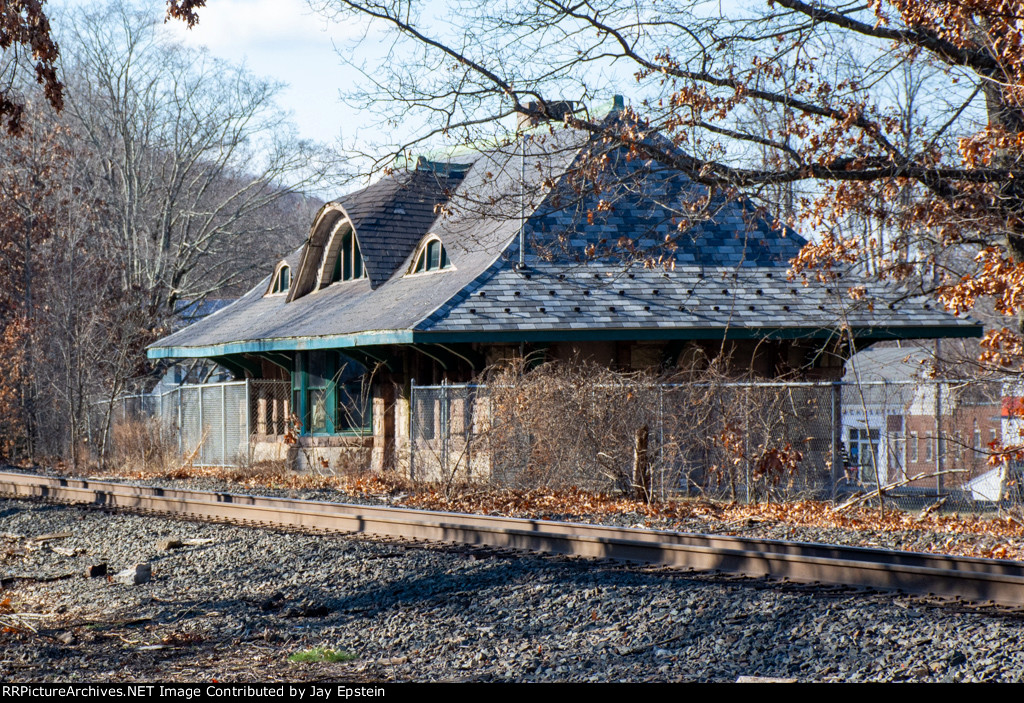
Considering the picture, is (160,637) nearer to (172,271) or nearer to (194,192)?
(172,271)

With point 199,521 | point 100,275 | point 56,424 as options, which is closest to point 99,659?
point 199,521

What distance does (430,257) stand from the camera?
73.9 feet

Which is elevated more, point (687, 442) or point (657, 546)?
point (687, 442)

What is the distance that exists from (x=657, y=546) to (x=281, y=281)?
853 inches

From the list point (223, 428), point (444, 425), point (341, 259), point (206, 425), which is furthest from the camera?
point (341, 259)

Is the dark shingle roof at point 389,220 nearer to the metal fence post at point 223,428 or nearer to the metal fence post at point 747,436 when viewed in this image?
the metal fence post at point 223,428

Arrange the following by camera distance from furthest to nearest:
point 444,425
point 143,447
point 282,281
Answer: point 282,281 → point 143,447 → point 444,425

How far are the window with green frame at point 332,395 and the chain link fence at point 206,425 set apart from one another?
2.21 ft

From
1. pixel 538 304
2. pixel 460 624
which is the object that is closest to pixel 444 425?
pixel 538 304

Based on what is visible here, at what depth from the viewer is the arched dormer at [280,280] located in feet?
93.3

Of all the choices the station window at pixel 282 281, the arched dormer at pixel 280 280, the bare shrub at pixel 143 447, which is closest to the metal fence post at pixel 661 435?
the bare shrub at pixel 143 447

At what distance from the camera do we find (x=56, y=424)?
28.1m

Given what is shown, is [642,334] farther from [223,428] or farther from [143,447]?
[143,447]

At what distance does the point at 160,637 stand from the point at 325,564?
7.83ft
